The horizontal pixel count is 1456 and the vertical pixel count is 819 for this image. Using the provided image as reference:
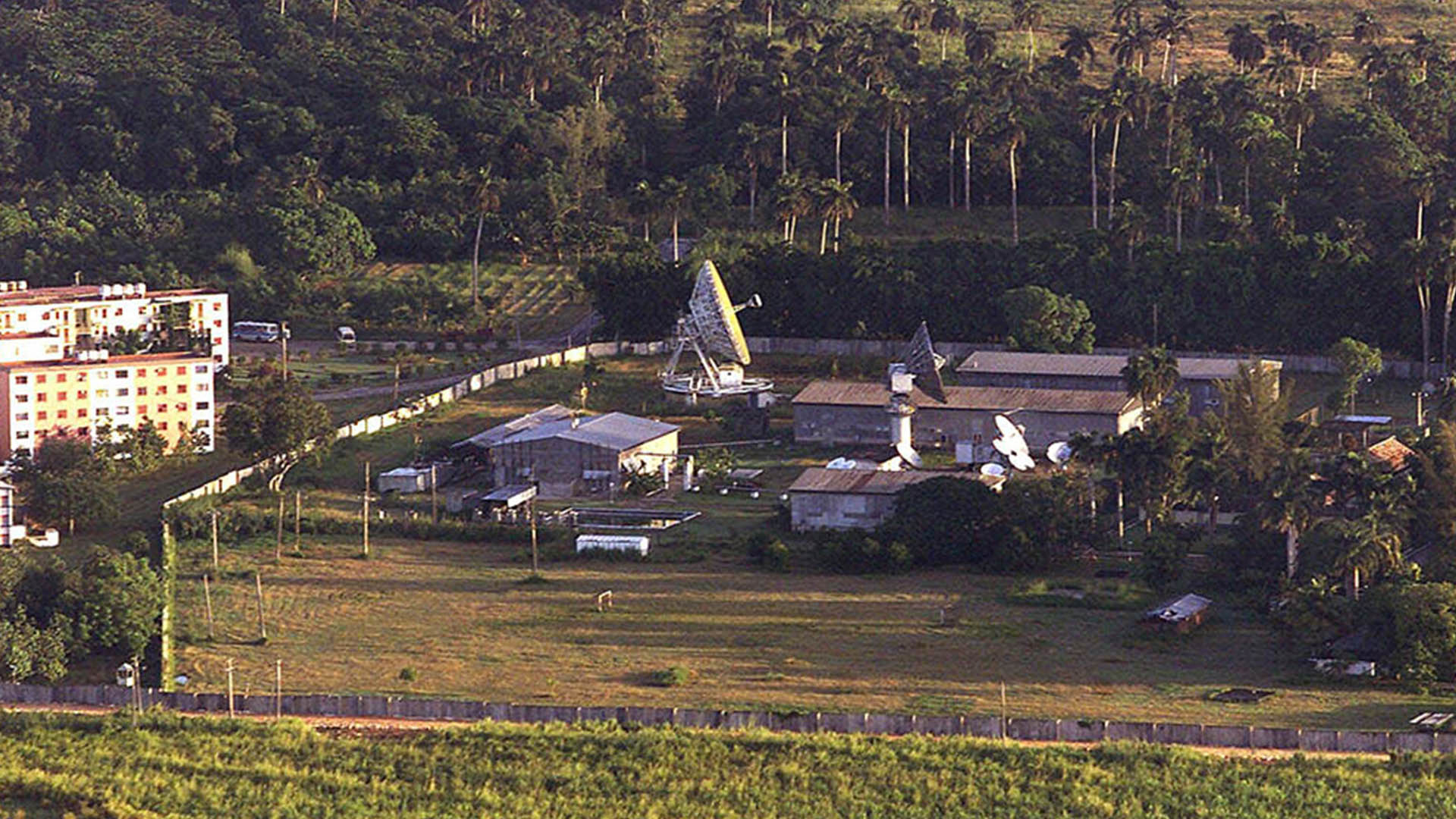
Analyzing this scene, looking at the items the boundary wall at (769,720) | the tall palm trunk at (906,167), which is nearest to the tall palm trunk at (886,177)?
the tall palm trunk at (906,167)

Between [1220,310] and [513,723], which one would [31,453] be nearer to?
[513,723]

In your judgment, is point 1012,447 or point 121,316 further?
point 121,316

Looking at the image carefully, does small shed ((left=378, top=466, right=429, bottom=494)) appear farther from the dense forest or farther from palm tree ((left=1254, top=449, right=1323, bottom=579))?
palm tree ((left=1254, top=449, right=1323, bottom=579))

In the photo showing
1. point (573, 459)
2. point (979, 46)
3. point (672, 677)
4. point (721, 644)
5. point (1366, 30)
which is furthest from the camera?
point (1366, 30)

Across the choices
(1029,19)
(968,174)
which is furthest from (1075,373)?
(1029,19)

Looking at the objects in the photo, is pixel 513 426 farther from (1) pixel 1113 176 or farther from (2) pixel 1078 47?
(2) pixel 1078 47

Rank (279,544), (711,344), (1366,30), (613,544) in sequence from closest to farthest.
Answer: (613,544), (279,544), (711,344), (1366,30)
